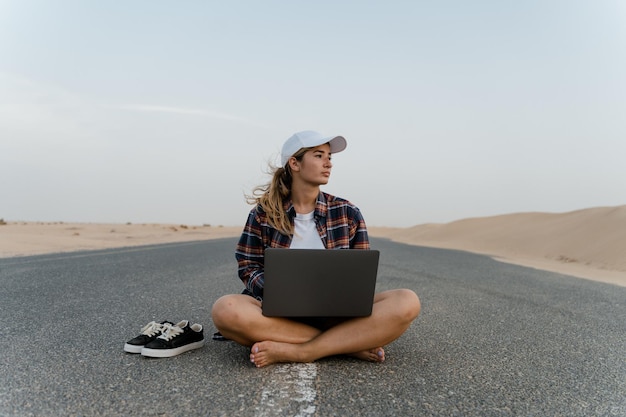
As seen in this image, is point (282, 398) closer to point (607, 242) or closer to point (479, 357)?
point (479, 357)

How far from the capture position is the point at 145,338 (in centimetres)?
358

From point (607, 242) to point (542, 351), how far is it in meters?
17.0

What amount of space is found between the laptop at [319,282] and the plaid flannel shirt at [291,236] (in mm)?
510

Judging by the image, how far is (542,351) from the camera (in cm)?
397

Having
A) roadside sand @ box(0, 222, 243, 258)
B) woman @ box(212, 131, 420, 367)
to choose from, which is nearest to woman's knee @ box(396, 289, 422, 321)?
woman @ box(212, 131, 420, 367)

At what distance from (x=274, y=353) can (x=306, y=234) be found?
0.84m

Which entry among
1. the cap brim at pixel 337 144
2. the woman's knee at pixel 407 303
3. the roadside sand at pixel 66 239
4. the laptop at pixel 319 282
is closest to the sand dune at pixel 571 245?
the woman's knee at pixel 407 303

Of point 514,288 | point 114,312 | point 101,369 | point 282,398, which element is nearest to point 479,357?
point 282,398

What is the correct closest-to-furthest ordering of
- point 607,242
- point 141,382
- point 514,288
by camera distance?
point 141,382, point 514,288, point 607,242

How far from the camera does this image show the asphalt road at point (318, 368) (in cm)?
257

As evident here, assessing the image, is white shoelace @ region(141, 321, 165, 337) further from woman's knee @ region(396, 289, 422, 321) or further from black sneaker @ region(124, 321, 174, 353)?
woman's knee @ region(396, 289, 422, 321)

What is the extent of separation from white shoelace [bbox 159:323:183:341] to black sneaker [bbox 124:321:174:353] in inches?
1.0

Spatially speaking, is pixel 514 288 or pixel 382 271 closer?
pixel 514 288

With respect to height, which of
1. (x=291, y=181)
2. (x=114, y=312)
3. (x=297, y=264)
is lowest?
(x=114, y=312)
